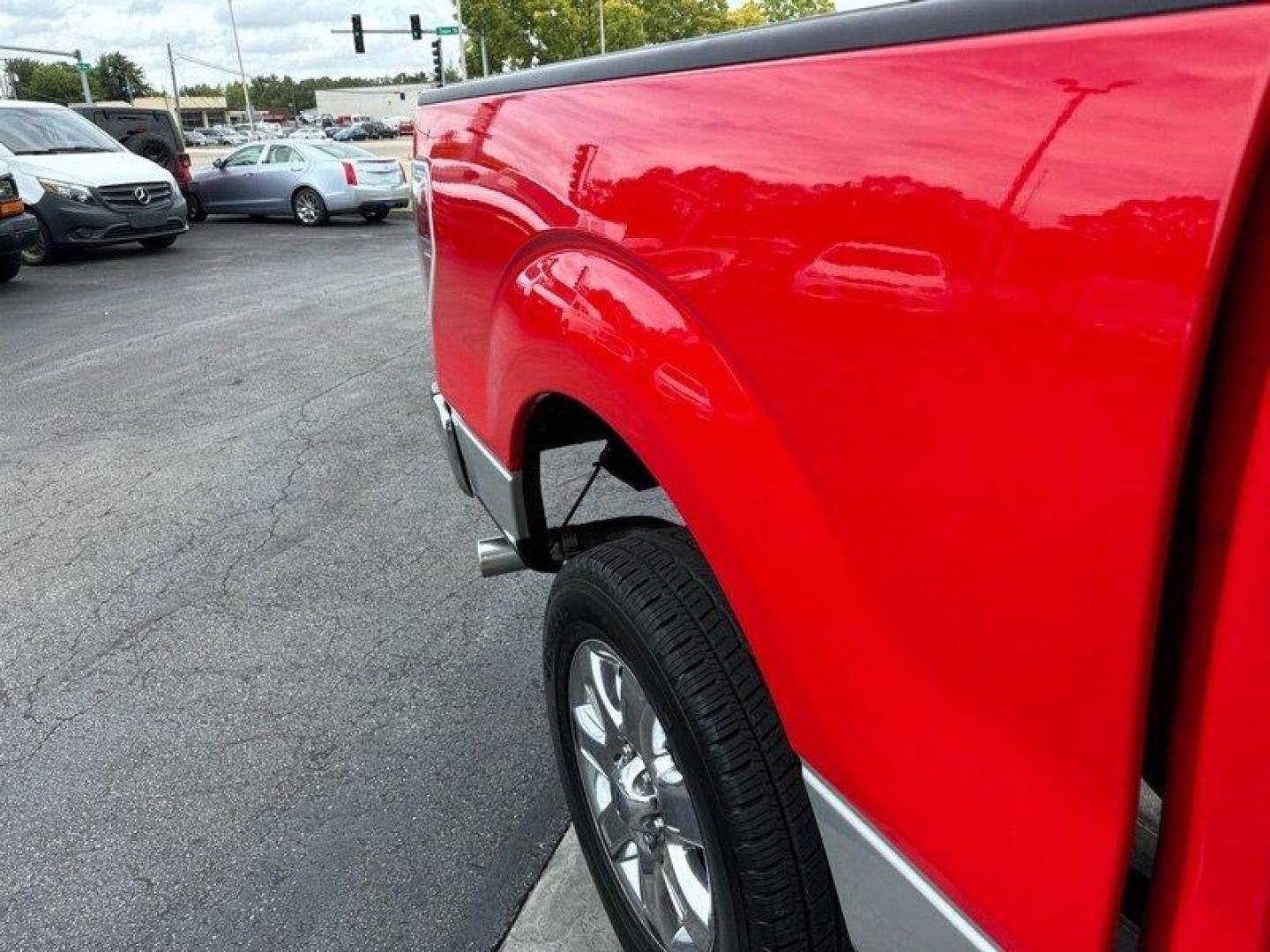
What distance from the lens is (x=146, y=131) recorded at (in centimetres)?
1532

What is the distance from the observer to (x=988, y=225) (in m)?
0.88

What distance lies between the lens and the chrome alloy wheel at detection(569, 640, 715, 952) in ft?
5.48

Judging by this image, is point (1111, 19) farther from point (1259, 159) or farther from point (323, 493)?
point (323, 493)

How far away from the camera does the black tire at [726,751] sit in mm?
1395

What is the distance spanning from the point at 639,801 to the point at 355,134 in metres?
69.4

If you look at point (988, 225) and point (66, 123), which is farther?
point (66, 123)

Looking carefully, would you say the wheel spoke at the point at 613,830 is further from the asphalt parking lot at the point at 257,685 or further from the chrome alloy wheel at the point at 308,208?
the chrome alloy wheel at the point at 308,208

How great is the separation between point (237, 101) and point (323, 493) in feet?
494

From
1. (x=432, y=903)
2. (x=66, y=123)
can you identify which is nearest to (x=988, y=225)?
(x=432, y=903)

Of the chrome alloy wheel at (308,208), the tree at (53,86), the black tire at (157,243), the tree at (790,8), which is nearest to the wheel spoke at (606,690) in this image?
the tree at (790,8)

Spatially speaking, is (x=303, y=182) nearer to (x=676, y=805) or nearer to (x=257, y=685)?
(x=257, y=685)

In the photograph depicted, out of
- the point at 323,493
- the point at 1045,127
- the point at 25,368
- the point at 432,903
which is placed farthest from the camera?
the point at 25,368

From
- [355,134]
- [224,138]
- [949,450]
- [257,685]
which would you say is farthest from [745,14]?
[224,138]

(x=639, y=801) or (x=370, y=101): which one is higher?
(x=370, y=101)
